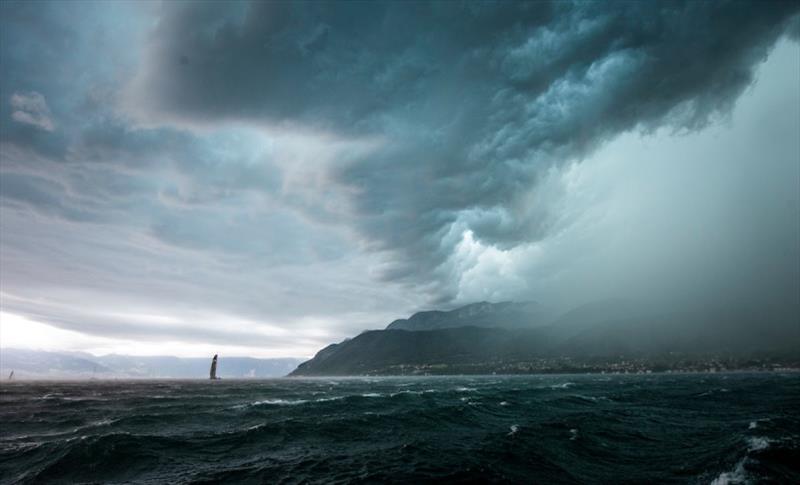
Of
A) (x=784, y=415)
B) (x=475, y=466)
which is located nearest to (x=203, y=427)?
(x=475, y=466)

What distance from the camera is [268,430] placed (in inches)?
1420

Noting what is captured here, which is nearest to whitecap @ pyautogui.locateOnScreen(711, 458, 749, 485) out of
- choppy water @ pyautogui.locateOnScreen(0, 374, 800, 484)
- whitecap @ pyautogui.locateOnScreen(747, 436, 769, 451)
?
choppy water @ pyautogui.locateOnScreen(0, 374, 800, 484)

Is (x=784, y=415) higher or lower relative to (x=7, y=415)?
lower

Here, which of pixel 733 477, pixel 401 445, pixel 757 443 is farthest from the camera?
pixel 401 445

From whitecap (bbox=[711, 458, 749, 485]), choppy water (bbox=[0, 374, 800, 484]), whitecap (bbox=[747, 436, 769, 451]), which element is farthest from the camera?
whitecap (bbox=[747, 436, 769, 451])

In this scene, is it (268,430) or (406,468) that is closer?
(406,468)

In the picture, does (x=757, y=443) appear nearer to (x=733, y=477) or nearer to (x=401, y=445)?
(x=733, y=477)

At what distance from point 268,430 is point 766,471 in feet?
120

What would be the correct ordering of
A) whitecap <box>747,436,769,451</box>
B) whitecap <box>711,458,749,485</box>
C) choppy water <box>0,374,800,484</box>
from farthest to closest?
whitecap <box>747,436,769,451</box>
choppy water <box>0,374,800,484</box>
whitecap <box>711,458,749,485</box>

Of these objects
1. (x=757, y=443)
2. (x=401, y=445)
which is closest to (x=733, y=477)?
(x=757, y=443)

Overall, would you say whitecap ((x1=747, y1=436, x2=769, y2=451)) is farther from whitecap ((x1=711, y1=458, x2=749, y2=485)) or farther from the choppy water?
whitecap ((x1=711, y1=458, x2=749, y2=485))

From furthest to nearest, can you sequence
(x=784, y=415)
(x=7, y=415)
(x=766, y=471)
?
(x=7, y=415), (x=784, y=415), (x=766, y=471)

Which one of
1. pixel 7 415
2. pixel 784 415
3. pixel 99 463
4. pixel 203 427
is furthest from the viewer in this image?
pixel 7 415

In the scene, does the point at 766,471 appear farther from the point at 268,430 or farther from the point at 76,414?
the point at 76,414
